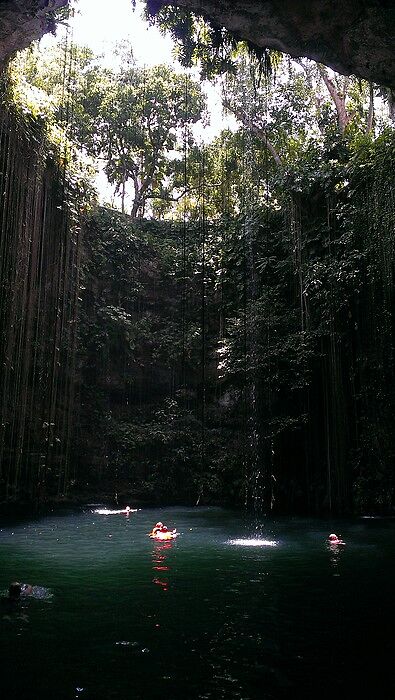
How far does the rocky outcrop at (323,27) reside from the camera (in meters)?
5.90

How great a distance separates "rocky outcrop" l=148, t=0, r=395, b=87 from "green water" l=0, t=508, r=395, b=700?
5453 millimetres

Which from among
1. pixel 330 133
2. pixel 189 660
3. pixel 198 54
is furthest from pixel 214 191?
pixel 189 660

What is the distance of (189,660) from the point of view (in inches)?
135

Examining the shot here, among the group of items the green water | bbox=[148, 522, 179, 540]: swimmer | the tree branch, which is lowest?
the green water

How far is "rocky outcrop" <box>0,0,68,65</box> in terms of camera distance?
19.9 ft

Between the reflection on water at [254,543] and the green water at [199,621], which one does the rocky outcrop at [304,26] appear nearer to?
the green water at [199,621]

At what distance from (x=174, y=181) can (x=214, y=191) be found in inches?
75.1

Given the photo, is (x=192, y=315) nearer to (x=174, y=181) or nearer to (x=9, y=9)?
(x=174, y=181)

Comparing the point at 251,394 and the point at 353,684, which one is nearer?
the point at 353,684

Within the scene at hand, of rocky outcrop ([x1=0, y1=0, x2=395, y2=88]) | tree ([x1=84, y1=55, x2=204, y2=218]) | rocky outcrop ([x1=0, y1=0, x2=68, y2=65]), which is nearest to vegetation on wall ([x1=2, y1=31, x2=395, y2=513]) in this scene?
tree ([x1=84, y1=55, x2=204, y2=218])

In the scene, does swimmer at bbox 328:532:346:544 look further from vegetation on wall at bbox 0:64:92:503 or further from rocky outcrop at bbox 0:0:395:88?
rocky outcrop at bbox 0:0:395:88

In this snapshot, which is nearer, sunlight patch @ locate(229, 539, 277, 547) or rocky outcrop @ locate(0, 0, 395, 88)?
rocky outcrop @ locate(0, 0, 395, 88)

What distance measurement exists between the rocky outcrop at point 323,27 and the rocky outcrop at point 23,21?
1286 mm

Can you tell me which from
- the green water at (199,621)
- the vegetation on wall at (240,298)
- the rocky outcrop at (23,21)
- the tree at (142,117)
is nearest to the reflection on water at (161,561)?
the green water at (199,621)
